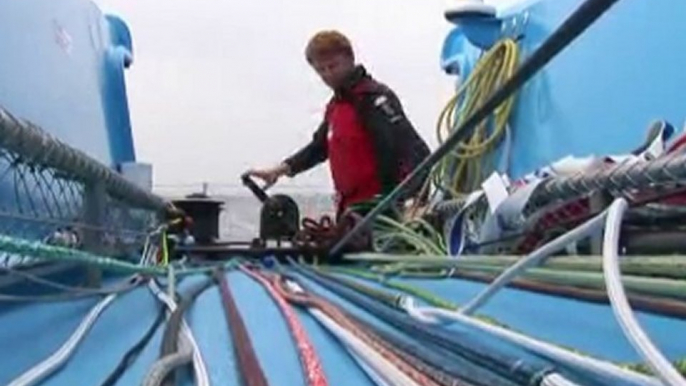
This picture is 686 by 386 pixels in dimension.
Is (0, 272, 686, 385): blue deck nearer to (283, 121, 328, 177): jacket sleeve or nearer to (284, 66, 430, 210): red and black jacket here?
(284, 66, 430, 210): red and black jacket

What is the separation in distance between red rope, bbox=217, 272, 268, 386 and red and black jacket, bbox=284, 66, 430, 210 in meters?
1.36

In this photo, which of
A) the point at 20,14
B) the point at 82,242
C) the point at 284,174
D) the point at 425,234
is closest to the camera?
the point at 82,242

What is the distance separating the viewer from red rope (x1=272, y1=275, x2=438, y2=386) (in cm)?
57

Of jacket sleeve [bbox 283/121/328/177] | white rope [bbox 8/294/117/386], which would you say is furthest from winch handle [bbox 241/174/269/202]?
white rope [bbox 8/294/117/386]

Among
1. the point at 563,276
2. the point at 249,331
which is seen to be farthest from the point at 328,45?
the point at 249,331

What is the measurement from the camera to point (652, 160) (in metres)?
1.00

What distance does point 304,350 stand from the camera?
2.27 feet

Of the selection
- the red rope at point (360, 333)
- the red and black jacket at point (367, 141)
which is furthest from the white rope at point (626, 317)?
the red and black jacket at point (367, 141)

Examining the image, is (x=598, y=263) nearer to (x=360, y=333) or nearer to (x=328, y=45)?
(x=360, y=333)

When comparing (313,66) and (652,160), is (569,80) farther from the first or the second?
(652,160)

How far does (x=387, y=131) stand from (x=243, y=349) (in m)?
1.68

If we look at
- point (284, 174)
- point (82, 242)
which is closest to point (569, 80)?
point (284, 174)

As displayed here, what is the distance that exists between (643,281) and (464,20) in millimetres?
1708

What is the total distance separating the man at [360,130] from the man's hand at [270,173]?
0.80 feet
